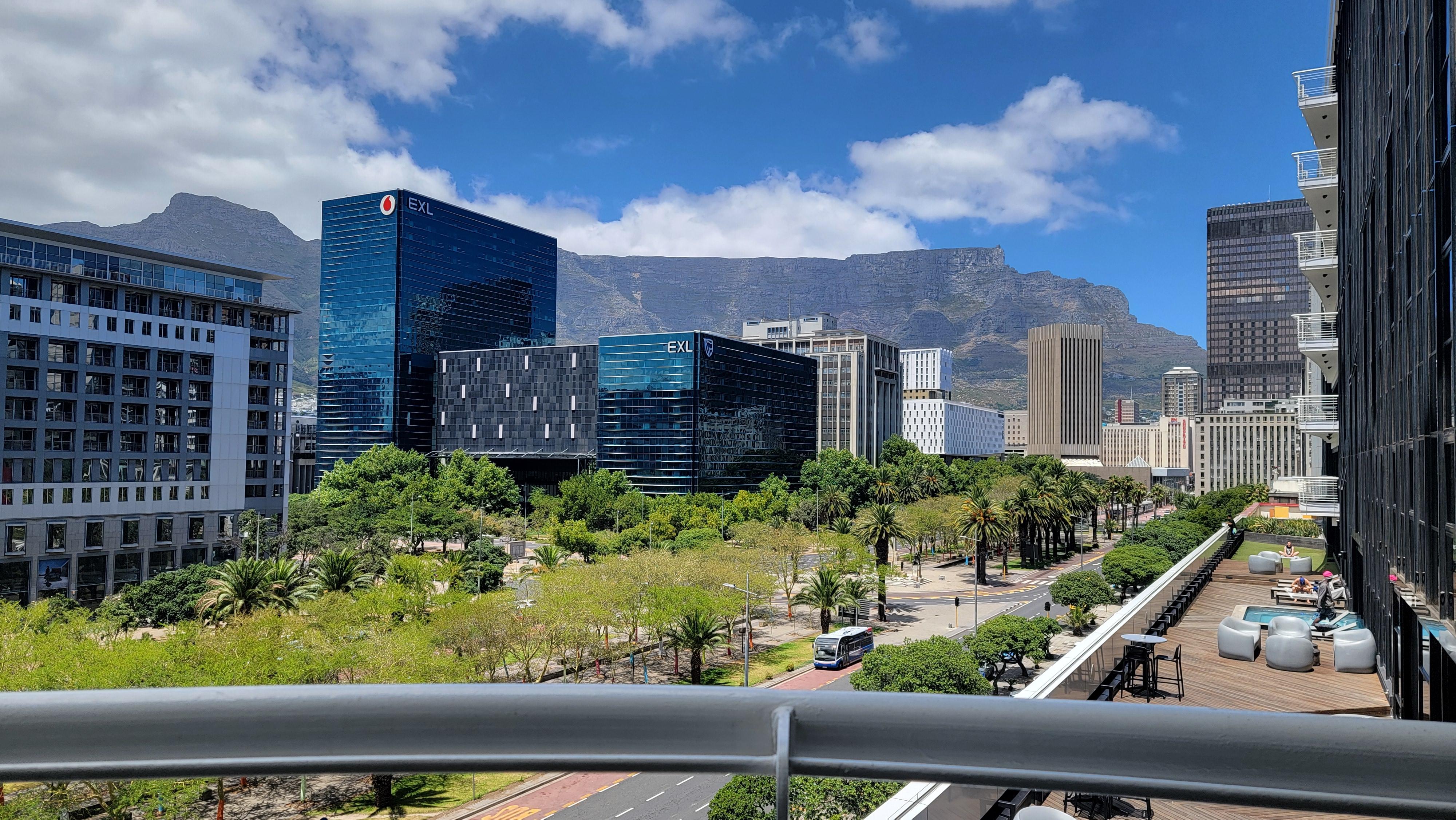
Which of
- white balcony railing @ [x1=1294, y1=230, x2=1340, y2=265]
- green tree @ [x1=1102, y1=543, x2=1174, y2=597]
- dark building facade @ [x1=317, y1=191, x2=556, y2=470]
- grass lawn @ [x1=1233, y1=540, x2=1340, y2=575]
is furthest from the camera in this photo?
dark building facade @ [x1=317, y1=191, x2=556, y2=470]

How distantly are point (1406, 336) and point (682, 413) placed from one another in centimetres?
8734

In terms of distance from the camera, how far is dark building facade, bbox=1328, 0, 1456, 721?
1107 centimetres

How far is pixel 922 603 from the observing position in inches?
2424

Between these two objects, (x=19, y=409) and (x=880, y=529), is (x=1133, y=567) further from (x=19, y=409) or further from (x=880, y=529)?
(x=19, y=409)

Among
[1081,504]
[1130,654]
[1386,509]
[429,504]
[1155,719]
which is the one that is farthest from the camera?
[1081,504]

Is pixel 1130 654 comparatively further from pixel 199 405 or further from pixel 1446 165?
pixel 199 405

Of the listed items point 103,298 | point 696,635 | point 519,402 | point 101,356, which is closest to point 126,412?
point 101,356

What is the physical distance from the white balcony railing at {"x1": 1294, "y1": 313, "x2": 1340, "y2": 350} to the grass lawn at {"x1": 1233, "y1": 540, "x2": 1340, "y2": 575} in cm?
1279

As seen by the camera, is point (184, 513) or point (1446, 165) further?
point (184, 513)

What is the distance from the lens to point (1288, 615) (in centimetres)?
2127

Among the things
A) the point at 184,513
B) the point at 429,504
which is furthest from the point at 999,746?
the point at 429,504

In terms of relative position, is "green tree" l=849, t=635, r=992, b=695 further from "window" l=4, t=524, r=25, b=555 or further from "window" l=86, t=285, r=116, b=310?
"window" l=86, t=285, r=116, b=310

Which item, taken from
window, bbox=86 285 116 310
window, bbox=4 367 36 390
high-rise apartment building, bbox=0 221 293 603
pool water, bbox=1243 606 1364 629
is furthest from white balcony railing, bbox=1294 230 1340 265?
window, bbox=4 367 36 390

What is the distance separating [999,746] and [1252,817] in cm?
411
